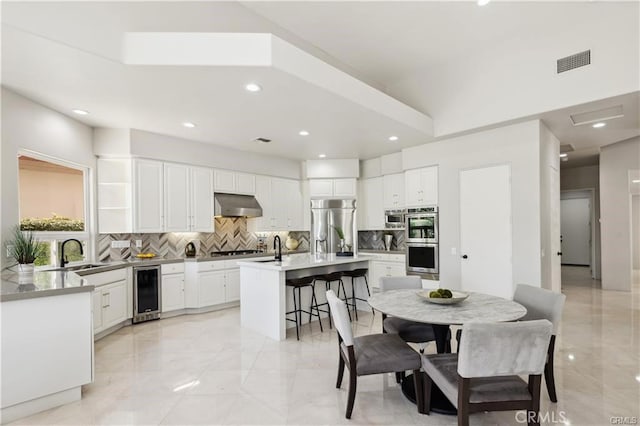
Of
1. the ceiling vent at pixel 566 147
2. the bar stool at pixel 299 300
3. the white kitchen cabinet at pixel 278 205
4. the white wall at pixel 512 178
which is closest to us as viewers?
the bar stool at pixel 299 300

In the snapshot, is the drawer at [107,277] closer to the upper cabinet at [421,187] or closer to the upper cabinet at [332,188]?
the upper cabinet at [332,188]

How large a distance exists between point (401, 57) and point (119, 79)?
3658mm

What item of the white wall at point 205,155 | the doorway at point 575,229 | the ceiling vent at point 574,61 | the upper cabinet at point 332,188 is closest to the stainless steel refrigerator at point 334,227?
the upper cabinet at point 332,188

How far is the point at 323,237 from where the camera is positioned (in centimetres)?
702

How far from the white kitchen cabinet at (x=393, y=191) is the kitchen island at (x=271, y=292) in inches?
81.7

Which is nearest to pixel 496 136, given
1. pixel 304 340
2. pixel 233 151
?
pixel 304 340

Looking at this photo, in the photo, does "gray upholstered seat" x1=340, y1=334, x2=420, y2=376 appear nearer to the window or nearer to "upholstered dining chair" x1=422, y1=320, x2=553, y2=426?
"upholstered dining chair" x1=422, y1=320, x2=553, y2=426

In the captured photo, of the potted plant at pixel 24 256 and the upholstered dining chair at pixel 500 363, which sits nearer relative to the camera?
the upholstered dining chair at pixel 500 363

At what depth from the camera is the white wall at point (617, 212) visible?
659 centimetres

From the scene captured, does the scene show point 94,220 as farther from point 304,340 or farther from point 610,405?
point 610,405

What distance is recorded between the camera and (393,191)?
654 cm

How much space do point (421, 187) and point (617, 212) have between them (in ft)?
14.8

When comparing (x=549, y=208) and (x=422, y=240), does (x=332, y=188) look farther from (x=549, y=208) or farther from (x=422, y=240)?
(x=549, y=208)

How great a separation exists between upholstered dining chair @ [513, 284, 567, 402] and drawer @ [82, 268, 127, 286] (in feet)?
15.1
